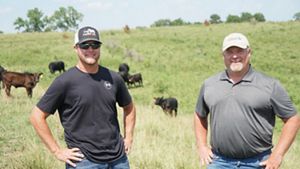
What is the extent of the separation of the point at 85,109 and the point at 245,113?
1.58m

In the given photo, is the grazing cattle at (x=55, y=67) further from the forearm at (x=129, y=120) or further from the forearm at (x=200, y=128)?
the forearm at (x=200, y=128)

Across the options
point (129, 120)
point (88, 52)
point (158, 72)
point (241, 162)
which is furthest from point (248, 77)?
point (158, 72)

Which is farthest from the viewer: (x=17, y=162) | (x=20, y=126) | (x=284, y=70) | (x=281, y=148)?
(x=284, y=70)

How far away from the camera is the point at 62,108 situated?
13.9 feet

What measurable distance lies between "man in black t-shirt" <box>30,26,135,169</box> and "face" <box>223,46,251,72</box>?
4.06 feet

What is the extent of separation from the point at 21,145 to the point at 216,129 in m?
4.97

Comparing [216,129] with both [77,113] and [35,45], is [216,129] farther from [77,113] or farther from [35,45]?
[35,45]

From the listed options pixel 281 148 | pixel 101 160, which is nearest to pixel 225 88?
pixel 281 148

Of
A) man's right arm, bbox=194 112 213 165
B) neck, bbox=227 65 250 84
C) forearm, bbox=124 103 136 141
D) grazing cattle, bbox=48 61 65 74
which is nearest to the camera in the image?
neck, bbox=227 65 250 84

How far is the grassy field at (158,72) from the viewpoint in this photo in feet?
24.7

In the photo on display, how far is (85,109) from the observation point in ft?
13.6

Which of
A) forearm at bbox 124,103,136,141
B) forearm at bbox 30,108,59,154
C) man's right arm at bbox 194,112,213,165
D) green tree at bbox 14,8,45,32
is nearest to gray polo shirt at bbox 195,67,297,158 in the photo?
man's right arm at bbox 194,112,213,165

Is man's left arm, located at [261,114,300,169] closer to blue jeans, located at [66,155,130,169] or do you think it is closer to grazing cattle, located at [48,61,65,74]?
blue jeans, located at [66,155,130,169]

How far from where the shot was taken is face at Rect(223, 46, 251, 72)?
4262 millimetres
